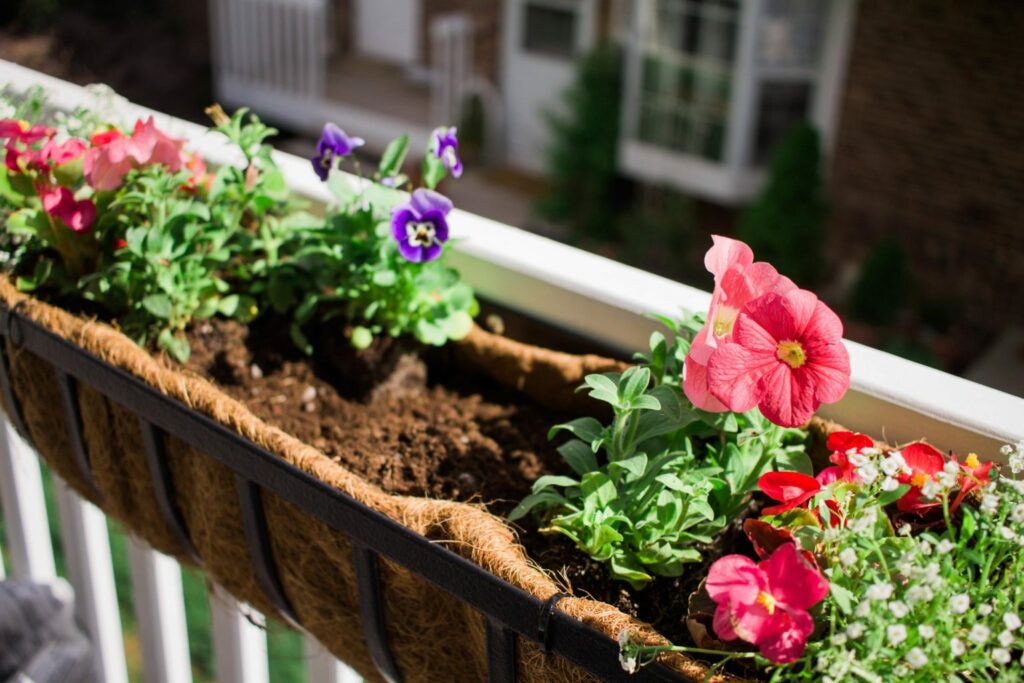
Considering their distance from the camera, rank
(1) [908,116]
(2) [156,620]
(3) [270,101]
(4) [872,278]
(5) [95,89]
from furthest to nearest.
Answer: (3) [270,101] → (1) [908,116] → (4) [872,278] → (2) [156,620] → (5) [95,89]

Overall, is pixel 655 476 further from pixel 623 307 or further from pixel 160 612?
pixel 160 612

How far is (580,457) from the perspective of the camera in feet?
2.92

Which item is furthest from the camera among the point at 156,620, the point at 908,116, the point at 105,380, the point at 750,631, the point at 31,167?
the point at 908,116

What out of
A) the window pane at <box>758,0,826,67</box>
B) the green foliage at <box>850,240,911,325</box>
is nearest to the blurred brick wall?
the window pane at <box>758,0,826,67</box>

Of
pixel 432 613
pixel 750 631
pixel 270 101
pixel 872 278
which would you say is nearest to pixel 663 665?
pixel 750 631

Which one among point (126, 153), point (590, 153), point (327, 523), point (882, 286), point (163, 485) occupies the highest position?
point (126, 153)

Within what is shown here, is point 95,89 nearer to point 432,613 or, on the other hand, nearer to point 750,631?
point 432,613

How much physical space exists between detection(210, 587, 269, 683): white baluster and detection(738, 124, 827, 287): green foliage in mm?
4616

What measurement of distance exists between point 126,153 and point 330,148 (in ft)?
0.70

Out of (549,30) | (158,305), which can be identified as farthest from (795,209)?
(158,305)

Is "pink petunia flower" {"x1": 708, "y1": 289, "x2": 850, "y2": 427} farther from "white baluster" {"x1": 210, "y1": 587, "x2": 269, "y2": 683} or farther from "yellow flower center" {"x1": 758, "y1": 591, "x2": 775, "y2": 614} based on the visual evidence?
"white baluster" {"x1": 210, "y1": 587, "x2": 269, "y2": 683}

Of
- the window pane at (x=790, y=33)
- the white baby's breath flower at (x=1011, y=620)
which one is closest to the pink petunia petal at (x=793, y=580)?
the white baby's breath flower at (x=1011, y=620)

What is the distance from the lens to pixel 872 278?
526cm

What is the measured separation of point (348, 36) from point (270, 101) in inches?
34.8
